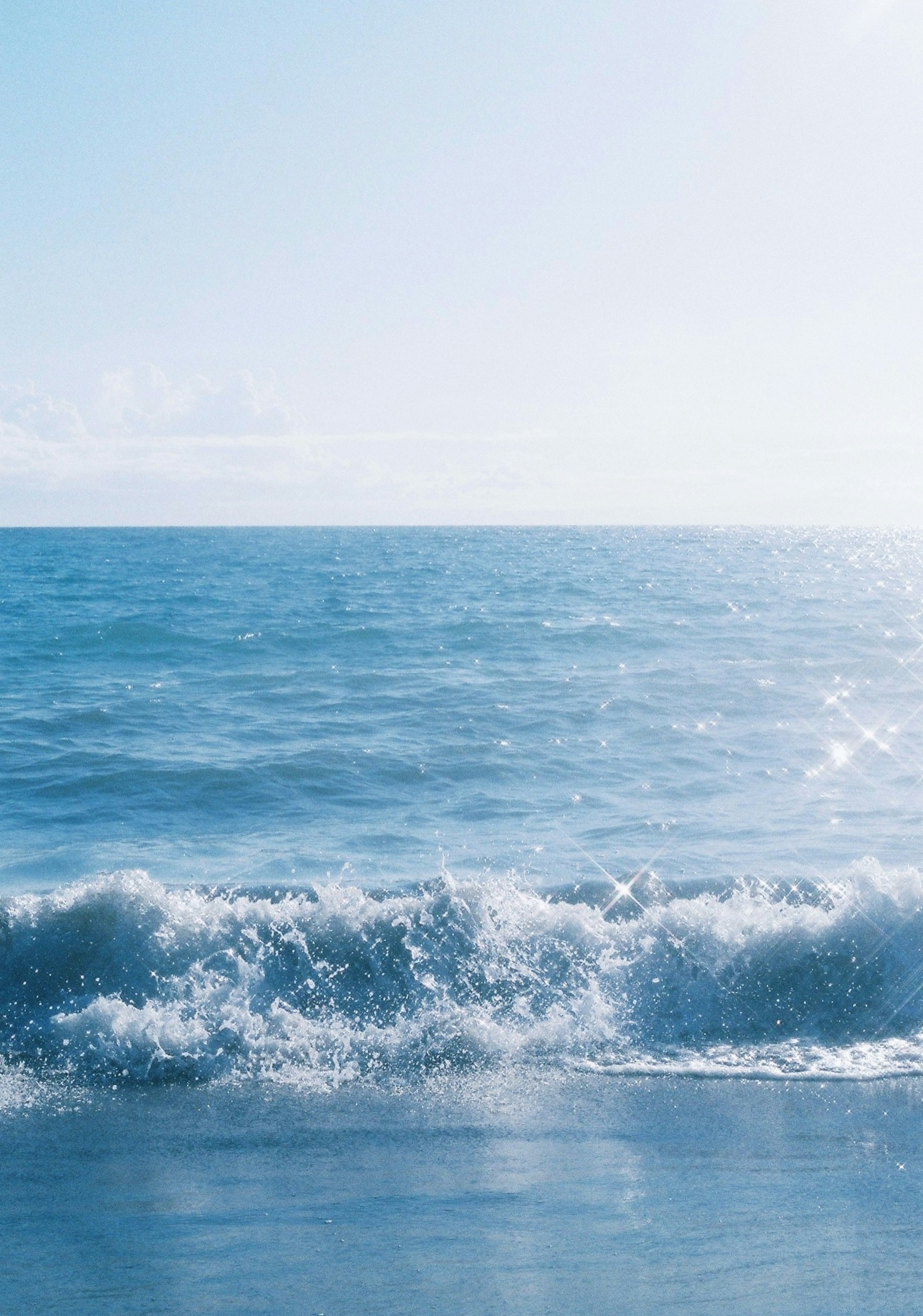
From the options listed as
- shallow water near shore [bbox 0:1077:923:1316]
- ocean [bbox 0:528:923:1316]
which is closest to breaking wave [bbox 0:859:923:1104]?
ocean [bbox 0:528:923:1316]

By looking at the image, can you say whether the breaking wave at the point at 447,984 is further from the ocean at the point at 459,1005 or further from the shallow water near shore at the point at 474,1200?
the shallow water near shore at the point at 474,1200

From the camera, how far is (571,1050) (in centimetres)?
600

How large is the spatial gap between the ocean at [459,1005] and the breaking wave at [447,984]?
0.10ft

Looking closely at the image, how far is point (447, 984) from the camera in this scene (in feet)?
22.3

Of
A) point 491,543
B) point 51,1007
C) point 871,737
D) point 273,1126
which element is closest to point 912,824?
point 871,737

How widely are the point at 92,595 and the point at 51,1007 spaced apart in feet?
80.4

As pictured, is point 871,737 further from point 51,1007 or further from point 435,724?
point 51,1007

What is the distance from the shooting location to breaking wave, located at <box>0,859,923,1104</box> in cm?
587

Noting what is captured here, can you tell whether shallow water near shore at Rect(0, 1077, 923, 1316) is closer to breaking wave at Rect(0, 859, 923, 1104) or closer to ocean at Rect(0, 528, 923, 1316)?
ocean at Rect(0, 528, 923, 1316)

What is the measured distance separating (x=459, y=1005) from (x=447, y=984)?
24cm

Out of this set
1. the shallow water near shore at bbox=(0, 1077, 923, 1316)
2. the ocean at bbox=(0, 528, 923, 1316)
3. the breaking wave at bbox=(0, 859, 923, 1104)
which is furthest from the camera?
the breaking wave at bbox=(0, 859, 923, 1104)

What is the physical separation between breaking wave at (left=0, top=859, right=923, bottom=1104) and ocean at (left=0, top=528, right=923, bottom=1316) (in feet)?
0.10

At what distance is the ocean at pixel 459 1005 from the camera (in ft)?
13.4

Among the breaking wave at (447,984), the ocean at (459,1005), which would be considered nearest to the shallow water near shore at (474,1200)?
the ocean at (459,1005)
